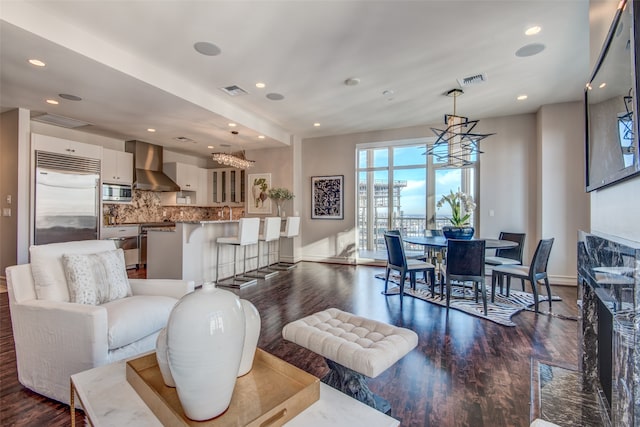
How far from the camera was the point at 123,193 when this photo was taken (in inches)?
247

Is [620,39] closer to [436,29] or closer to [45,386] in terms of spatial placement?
[436,29]

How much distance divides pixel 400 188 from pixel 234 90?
12.8ft

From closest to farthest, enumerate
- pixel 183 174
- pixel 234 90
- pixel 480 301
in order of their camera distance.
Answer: pixel 480 301 < pixel 234 90 < pixel 183 174

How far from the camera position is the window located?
19.7ft

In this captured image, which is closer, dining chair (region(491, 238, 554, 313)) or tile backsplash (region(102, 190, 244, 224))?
dining chair (region(491, 238, 554, 313))

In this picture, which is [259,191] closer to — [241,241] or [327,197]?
[327,197]

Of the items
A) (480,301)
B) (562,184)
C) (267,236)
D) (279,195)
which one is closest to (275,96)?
(267,236)

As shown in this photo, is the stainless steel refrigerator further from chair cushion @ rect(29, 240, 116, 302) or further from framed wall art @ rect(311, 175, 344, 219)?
framed wall art @ rect(311, 175, 344, 219)

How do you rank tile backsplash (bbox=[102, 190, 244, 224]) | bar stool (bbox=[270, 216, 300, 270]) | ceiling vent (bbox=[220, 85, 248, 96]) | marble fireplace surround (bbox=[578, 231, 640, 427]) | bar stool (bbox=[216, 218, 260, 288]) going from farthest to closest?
tile backsplash (bbox=[102, 190, 244, 224])
bar stool (bbox=[270, 216, 300, 270])
bar stool (bbox=[216, 218, 260, 288])
ceiling vent (bbox=[220, 85, 248, 96])
marble fireplace surround (bbox=[578, 231, 640, 427])

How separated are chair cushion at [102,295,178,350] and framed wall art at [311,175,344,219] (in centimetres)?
495

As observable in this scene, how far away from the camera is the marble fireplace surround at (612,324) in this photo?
3.48 ft

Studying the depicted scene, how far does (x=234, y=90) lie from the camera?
14.3ft

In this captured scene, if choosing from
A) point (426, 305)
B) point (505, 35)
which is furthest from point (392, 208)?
point (505, 35)

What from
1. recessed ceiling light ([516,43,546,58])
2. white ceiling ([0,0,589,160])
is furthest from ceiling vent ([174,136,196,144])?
recessed ceiling light ([516,43,546,58])
